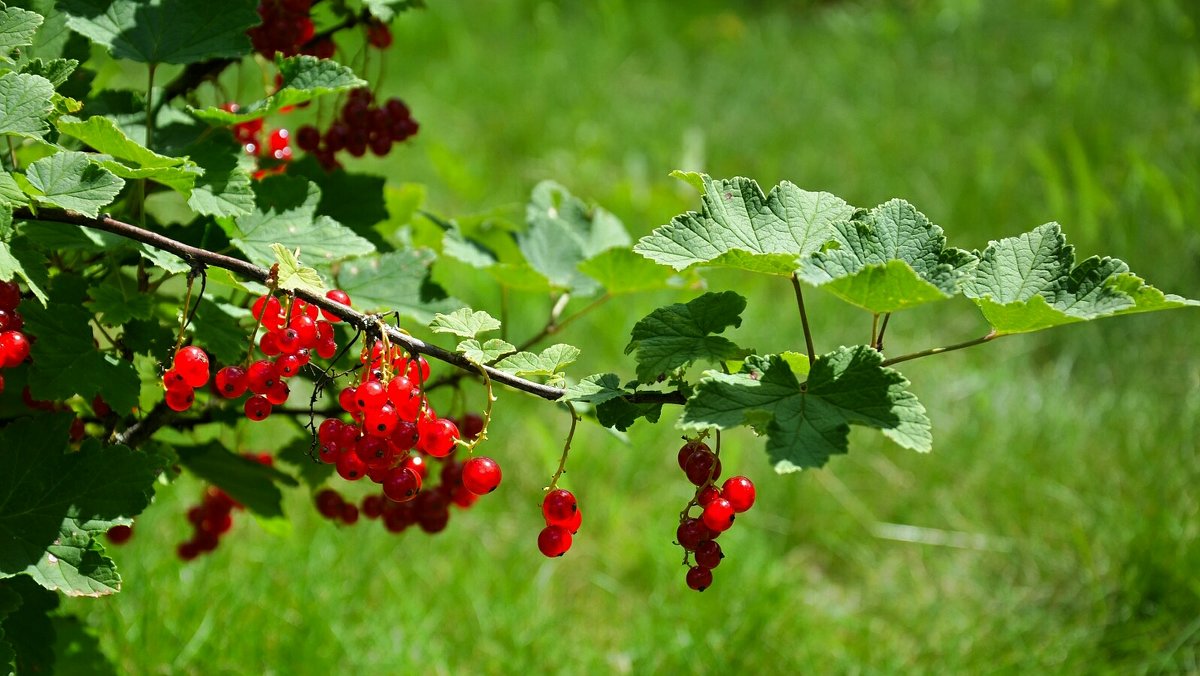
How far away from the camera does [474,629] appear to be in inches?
117

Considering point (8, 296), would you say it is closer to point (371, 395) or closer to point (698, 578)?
point (371, 395)

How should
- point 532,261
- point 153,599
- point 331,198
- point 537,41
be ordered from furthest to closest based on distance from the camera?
point 537,41 → point 153,599 → point 532,261 → point 331,198

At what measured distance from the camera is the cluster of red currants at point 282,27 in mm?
1856

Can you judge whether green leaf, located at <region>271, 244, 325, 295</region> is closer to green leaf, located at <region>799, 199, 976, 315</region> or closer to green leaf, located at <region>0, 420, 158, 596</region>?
green leaf, located at <region>0, 420, 158, 596</region>

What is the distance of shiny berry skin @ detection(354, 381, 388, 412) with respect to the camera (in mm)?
1256

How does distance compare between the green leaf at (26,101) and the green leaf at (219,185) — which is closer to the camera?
the green leaf at (26,101)

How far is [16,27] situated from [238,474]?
879 millimetres

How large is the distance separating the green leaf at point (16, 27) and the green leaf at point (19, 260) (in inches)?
9.4

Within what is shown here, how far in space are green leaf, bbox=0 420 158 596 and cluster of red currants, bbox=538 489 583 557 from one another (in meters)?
0.56

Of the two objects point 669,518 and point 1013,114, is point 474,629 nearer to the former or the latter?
point 669,518

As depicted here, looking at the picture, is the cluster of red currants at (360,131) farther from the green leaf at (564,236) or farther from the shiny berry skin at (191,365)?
the shiny berry skin at (191,365)

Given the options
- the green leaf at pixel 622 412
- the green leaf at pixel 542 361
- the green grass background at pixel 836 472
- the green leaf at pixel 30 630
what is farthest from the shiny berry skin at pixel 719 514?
the green grass background at pixel 836 472

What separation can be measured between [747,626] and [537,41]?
4444mm

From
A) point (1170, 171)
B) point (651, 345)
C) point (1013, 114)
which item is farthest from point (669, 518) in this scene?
point (1013, 114)
